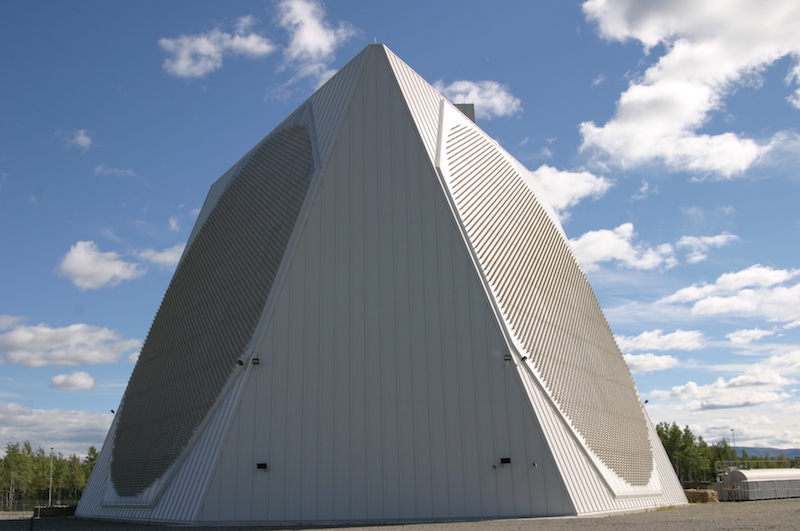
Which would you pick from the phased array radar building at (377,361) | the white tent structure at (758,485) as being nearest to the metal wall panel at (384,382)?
the phased array radar building at (377,361)

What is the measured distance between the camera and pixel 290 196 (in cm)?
1811

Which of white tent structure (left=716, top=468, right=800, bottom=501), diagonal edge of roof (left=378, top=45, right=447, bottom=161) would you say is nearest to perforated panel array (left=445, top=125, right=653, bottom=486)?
diagonal edge of roof (left=378, top=45, right=447, bottom=161)

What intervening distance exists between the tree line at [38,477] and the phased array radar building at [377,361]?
4565 centimetres

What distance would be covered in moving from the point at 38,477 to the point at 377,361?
62.6 metres

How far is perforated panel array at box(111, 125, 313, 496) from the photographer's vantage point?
16797 mm

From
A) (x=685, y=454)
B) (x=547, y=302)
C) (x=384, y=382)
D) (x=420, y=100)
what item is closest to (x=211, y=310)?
(x=384, y=382)

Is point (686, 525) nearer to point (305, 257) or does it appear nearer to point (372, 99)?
point (305, 257)

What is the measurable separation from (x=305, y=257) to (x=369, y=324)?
7.65ft

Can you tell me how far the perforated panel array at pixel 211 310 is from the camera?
1680cm

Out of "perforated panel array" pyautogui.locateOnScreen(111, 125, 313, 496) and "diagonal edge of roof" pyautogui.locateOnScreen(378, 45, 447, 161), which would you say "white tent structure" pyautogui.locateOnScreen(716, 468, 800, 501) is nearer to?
"diagonal edge of roof" pyautogui.locateOnScreen(378, 45, 447, 161)

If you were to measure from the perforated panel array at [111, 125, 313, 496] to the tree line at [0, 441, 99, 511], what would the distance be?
129ft

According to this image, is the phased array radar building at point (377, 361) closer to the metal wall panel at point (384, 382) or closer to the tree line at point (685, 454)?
the metal wall panel at point (384, 382)

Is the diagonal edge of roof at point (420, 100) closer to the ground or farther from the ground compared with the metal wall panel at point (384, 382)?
farther from the ground

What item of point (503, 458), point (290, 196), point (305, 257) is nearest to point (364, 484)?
point (503, 458)
